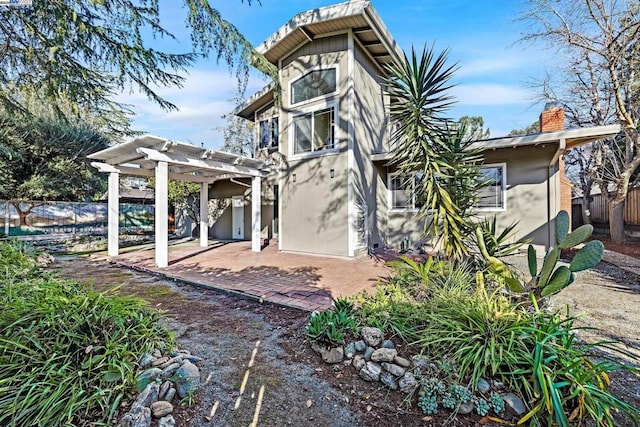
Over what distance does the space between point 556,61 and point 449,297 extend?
12383 mm

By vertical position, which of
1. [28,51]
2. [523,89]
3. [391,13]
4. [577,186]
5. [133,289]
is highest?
[391,13]

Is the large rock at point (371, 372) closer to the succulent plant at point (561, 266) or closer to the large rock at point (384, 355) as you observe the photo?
the large rock at point (384, 355)

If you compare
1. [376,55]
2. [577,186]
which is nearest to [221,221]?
[376,55]

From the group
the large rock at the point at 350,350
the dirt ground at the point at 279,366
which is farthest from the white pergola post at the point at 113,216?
the large rock at the point at 350,350

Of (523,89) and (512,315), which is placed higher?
(523,89)

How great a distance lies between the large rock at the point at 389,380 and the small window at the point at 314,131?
7.46 metres

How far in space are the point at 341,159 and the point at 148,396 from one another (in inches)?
302

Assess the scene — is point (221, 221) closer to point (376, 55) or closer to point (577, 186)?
point (376, 55)

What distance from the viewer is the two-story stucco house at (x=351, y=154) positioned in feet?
26.9

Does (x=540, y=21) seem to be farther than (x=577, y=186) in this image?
No

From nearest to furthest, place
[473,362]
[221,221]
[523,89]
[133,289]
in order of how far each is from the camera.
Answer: [473,362] → [133,289] → [523,89] → [221,221]

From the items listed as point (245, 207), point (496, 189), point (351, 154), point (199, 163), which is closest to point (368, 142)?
point (351, 154)

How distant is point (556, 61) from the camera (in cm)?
1078

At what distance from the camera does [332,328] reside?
10.3 feet
